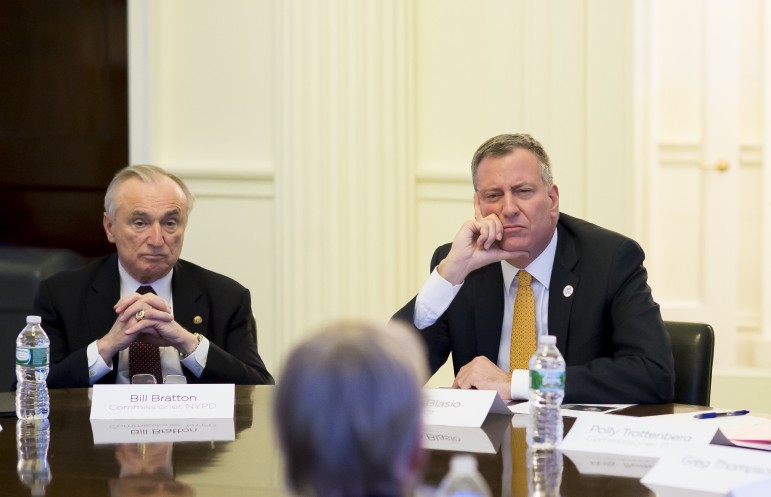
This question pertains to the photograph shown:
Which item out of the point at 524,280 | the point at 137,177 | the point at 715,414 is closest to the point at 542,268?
the point at 524,280

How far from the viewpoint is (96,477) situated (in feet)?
6.12

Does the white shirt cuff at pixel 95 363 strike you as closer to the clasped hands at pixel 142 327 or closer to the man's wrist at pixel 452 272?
the clasped hands at pixel 142 327

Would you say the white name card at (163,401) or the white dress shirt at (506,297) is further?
the white dress shirt at (506,297)

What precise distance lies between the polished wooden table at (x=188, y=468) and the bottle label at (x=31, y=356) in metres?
0.20

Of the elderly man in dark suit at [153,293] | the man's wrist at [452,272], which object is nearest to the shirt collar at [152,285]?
the elderly man in dark suit at [153,293]

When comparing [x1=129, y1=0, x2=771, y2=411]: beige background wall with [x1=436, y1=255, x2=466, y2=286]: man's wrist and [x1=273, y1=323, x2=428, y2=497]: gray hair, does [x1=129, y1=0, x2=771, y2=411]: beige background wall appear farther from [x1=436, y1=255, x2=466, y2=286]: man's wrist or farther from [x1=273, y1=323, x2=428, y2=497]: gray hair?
[x1=273, y1=323, x2=428, y2=497]: gray hair

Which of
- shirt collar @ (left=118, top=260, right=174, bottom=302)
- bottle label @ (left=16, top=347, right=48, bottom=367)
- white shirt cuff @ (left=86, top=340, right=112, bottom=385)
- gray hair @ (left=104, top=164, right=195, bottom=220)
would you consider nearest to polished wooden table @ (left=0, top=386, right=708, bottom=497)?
bottle label @ (left=16, top=347, right=48, bottom=367)

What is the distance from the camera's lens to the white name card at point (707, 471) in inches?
67.6

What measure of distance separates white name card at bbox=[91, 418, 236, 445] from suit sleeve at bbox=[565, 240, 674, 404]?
0.83 metres

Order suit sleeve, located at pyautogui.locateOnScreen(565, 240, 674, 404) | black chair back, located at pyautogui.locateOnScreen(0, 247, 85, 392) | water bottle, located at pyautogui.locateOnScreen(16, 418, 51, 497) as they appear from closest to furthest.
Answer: water bottle, located at pyautogui.locateOnScreen(16, 418, 51, 497) < suit sleeve, located at pyautogui.locateOnScreen(565, 240, 674, 404) < black chair back, located at pyautogui.locateOnScreen(0, 247, 85, 392)

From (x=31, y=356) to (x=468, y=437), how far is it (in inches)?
40.2

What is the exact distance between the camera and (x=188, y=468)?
6.32 feet

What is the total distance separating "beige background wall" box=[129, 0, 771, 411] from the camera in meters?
5.01

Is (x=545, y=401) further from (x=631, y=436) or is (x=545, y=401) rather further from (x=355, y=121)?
(x=355, y=121)
